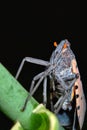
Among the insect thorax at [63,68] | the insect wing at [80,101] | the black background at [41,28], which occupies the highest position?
the black background at [41,28]

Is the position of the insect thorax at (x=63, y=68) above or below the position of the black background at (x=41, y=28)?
below

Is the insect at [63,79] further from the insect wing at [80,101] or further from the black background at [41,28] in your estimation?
the black background at [41,28]

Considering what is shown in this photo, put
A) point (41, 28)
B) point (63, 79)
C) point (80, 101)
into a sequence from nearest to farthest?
point (80, 101), point (63, 79), point (41, 28)

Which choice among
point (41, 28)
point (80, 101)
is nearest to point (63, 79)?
point (80, 101)

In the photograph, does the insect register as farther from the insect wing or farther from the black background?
the black background


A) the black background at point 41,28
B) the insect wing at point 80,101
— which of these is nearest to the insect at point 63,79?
the insect wing at point 80,101

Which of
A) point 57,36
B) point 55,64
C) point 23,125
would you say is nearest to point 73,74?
point 55,64

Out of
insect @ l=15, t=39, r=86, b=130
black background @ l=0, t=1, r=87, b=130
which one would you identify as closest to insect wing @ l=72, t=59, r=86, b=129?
insect @ l=15, t=39, r=86, b=130

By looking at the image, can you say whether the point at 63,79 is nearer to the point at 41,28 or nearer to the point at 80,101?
the point at 80,101
